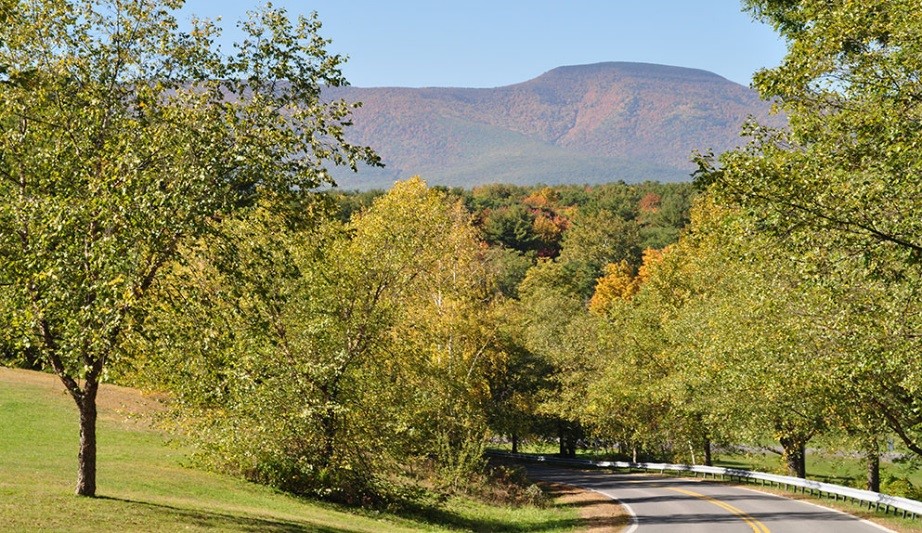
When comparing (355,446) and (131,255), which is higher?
(131,255)

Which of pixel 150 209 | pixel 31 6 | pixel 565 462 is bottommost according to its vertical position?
pixel 565 462

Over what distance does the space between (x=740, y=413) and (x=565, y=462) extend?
27.8 metres

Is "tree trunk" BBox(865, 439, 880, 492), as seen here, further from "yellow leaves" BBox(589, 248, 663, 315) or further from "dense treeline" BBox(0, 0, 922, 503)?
"yellow leaves" BBox(589, 248, 663, 315)

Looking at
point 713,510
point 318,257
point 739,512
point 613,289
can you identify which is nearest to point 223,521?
point 318,257

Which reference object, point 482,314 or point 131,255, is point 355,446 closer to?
point 131,255

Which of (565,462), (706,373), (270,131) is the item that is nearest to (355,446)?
(270,131)

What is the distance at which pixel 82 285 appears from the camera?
14.4 metres

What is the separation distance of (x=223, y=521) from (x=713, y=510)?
18.6m

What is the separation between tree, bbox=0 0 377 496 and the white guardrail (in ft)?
69.3

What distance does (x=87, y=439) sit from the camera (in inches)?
737

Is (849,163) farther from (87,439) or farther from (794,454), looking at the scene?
(794,454)

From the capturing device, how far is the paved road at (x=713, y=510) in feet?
85.4

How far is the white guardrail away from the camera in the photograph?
27.9 m

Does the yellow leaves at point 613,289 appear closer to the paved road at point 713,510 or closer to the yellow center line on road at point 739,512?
the paved road at point 713,510
